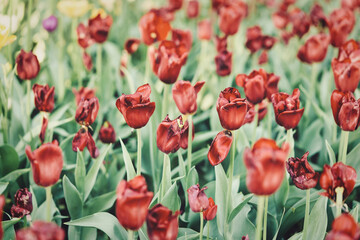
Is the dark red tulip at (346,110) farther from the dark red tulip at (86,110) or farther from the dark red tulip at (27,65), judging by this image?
the dark red tulip at (27,65)

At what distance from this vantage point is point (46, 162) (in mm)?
789

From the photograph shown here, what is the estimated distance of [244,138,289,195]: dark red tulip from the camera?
635mm

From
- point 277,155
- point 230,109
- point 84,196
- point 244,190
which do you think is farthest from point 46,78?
point 277,155

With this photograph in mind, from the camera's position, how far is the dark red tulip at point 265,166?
2.08ft

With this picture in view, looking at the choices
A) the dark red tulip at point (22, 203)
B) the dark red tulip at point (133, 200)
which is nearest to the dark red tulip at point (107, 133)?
the dark red tulip at point (22, 203)

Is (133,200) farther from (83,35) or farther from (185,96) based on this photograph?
(83,35)

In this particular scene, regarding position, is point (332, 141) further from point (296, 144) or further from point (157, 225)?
point (157, 225)

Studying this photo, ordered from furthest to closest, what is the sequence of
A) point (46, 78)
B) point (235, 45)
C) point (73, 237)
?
point (235, 45) < point (46, 78) < point (73, 237)

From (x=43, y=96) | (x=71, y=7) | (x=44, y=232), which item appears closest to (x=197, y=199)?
(x=44, y=232)

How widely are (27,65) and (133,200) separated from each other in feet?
2.68

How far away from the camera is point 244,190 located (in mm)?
1320

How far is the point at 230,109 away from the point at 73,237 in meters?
0.58

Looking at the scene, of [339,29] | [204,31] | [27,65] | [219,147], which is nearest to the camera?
[219,147]

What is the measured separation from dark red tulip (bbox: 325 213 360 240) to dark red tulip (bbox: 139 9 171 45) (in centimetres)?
110
